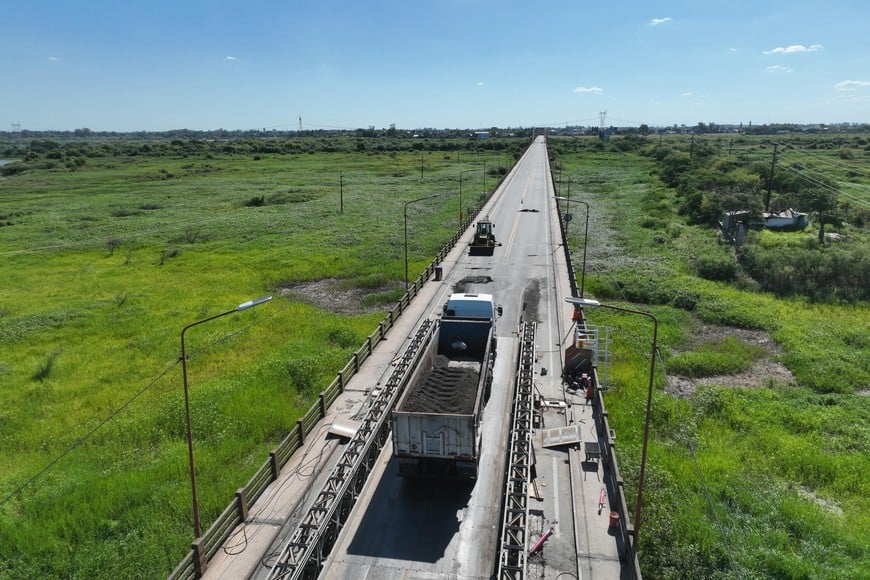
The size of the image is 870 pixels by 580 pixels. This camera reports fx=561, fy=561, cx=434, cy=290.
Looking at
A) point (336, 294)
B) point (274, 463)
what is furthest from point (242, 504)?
point (336, 294)

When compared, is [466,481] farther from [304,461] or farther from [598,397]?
[598,397]

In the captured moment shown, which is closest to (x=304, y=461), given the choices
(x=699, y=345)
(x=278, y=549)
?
(x=278, y=549)

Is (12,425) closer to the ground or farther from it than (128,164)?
closer to the ground

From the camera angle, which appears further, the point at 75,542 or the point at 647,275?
the point at 647,275

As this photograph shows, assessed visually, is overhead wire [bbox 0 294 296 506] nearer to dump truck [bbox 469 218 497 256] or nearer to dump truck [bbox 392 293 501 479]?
dump truck [bbox 392 293 501 479]

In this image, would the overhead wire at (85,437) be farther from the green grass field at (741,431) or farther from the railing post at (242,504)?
the green grass field at (741,431)
